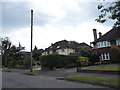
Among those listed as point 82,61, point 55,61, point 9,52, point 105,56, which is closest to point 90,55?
point 82,61

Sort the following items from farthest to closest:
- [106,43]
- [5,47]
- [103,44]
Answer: [5,47] → [103,44] → [106,43]

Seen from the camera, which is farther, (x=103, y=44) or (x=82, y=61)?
(x=103, y=44)

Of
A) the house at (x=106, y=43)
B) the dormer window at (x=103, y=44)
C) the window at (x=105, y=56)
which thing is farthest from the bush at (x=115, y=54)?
the dormer window at (x=103, y=44)

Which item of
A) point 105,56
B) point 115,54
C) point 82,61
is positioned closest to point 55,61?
point 82,61

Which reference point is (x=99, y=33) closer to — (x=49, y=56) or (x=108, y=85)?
(x=49, y=56)

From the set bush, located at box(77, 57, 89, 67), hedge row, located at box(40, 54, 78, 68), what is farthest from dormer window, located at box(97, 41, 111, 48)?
hedge row, located at box(40, 54, 78, 68)

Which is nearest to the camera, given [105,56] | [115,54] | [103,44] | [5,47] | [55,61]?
[55,61]

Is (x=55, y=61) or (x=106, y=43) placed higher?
(x=106, y=43)

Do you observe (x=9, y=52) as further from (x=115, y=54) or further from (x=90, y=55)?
A: (x=115, y=54)

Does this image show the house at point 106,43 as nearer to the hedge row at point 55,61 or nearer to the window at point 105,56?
the window at point 105,56

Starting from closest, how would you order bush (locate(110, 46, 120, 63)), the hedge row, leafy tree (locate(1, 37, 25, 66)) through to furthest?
the hedge row, bush (locate(110, 46, 120, 63)), leafy tree (locate(1, 37, 25, 66))

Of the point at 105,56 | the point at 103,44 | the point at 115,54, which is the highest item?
the point at 103,44

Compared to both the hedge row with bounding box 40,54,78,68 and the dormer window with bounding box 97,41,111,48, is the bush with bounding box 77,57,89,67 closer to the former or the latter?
the hedge row with bounding box 40,54,78,68

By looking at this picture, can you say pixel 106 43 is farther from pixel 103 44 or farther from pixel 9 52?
pixel 9 52
